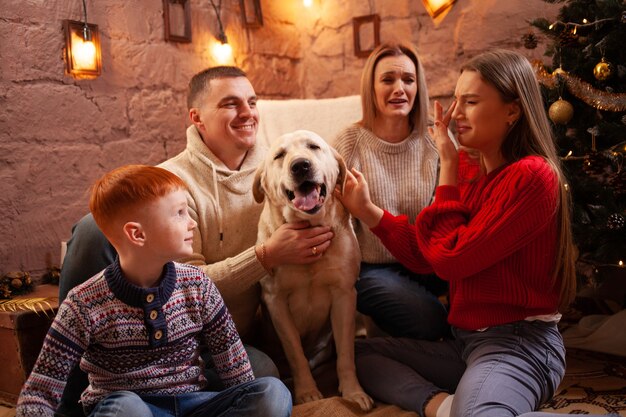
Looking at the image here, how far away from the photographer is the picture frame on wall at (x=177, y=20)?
3.36m

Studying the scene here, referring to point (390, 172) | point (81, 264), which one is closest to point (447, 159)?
point (390, 172)

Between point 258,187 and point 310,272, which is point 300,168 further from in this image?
point 310,272

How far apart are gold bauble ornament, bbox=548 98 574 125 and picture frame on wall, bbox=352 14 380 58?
166 cm

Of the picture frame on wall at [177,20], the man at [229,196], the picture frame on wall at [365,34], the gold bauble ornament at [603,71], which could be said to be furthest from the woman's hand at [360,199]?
the picture frame on wall at [365,34]

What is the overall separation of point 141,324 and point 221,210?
0.79 m

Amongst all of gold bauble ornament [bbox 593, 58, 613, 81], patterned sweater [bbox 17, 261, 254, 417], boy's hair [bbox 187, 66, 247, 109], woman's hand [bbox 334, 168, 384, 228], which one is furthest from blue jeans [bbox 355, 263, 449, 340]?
gold bauble ornament [bbox 593, 58, 613, 81]

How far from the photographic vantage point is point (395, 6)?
3.80 metres

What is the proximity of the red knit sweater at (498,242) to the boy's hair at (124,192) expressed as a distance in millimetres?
821

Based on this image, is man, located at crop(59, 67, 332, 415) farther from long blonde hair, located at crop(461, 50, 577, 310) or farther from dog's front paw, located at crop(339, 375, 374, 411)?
long blonde hair, located at crop(461, 50, 577, 310)

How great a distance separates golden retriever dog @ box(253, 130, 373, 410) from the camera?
2012 mm

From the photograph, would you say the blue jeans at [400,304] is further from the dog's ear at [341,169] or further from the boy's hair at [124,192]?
the boy's hair at [124,192]

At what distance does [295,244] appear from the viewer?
203cm

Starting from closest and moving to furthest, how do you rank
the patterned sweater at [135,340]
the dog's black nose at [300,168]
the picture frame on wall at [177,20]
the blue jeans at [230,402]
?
1. the patterned sweater at [135,340]
2. the blue jeans at [230,402]
3. the dog's black nose at [300,168]
4. the picture frame on wall at [177,20]

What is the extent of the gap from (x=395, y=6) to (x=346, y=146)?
1.68 meters
